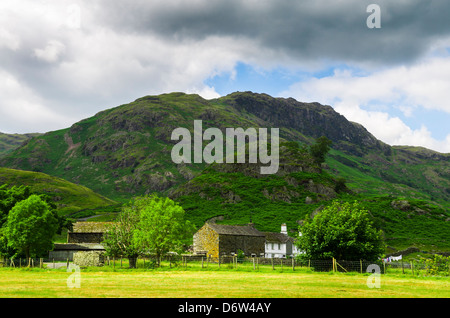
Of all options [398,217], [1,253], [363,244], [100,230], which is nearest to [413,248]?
[398,217]

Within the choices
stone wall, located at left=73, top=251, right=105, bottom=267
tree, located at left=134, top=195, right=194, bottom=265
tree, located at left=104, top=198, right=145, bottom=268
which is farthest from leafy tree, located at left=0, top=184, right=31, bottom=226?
tree, located at left=134, top=195, right=194, bottom=265

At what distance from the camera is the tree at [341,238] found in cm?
4944

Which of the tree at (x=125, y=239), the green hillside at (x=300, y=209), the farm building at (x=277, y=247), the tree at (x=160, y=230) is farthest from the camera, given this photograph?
the green hillside at (x=300, y=209)

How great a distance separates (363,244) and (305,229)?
24.8 feet

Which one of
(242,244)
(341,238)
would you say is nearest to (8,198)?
(242,244)

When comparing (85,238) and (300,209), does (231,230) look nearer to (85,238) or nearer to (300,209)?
(85,238)

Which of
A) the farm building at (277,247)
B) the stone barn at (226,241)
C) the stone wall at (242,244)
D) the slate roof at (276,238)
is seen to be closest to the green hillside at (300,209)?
the slate roof at (276,238)

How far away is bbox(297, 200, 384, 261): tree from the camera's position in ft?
162

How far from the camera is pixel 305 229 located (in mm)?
52250

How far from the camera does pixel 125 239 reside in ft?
197

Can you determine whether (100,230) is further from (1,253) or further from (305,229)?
(305,229)

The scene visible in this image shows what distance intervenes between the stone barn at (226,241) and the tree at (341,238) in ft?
111

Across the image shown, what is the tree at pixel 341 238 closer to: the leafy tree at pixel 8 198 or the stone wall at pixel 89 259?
the stone wall at pixel 89 259
